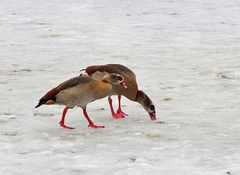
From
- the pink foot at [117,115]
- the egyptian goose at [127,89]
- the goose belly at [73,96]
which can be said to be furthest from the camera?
the pink foot at [117,115]

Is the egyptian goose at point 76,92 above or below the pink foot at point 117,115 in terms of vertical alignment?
above

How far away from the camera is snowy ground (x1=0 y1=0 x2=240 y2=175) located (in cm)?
671

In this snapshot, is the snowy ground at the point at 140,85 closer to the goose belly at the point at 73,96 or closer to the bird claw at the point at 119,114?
the bird claw at the point at 119,114

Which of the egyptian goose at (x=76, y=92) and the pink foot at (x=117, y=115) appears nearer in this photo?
the egyptian goose at (x=76, y=92)

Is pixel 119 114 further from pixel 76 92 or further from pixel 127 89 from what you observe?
pixel 76 92

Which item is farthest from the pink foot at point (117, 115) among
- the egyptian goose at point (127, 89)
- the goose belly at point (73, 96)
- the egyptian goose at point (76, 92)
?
the goose belly at point (73, 96)

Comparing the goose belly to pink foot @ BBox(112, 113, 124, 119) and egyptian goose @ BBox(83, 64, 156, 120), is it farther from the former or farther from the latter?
pink foot @ BBox(112, 113, 124, 119)

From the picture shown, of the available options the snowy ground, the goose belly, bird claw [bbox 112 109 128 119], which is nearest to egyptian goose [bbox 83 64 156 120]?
bird claw [bbox 112 109 128 119]

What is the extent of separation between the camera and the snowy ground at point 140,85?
6.71 m

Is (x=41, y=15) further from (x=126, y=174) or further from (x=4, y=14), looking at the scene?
(x=126, y=174)

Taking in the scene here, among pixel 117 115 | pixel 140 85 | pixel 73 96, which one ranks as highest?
pixel 73 96

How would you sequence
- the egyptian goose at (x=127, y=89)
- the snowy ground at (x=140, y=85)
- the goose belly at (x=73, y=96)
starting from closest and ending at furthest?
the snowy ground at (x=140, y=85)
the goose belly at (x=73, y=96)
the egyptian goose at (x=127, y=89)

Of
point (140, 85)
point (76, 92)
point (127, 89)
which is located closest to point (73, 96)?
point (76, 92)

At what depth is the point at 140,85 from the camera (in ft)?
35.6
